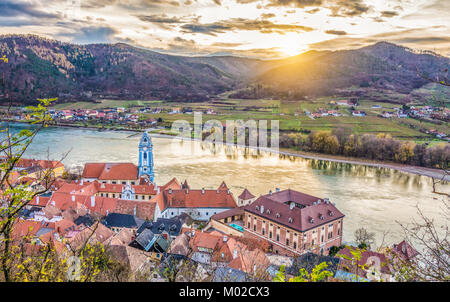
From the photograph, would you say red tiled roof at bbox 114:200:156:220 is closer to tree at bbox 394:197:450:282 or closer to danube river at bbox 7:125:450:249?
danube river at bbox 7:125:450:249

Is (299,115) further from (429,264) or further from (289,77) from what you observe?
(429,264)

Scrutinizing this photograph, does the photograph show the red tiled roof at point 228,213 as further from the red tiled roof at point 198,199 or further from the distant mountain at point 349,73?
the distant mountain at point 349,73

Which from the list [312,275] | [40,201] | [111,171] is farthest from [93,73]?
[312,275]

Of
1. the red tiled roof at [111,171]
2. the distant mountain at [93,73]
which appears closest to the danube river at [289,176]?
the red tiled roof at [111,171]

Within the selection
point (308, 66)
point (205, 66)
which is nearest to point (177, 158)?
point (308, 66)

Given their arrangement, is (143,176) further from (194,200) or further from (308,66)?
(308,66)
